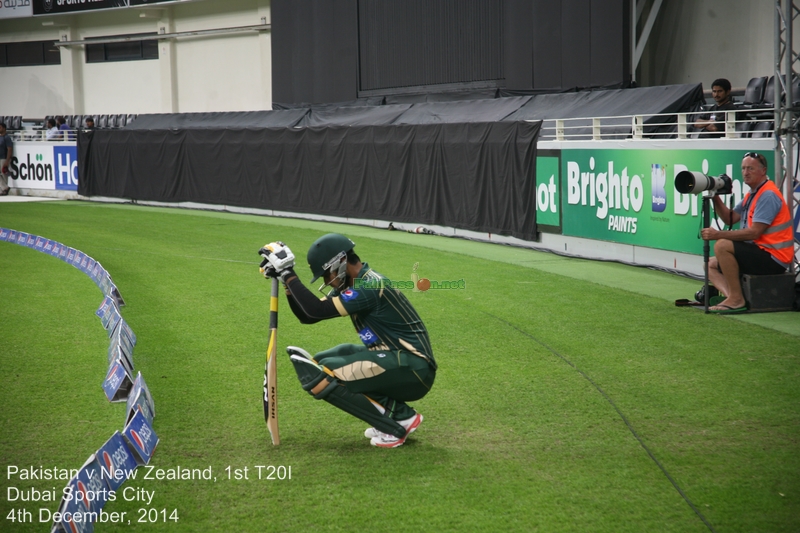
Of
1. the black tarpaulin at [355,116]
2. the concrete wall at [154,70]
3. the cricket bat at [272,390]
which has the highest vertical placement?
the concrete wall at [154,70]

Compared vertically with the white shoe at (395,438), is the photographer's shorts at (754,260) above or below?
above

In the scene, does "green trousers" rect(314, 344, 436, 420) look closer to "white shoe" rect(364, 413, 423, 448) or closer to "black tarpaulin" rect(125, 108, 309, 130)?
"white shoe" rect(364, 413, 423, 448)

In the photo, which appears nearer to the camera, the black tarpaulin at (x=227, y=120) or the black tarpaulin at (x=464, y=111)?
the black tarpaulin at (x=464, y=111)

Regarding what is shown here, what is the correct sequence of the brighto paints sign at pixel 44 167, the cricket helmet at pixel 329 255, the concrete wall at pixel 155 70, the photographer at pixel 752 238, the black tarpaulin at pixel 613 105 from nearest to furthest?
the cricket helmet at pixel 329 255
the photographer at pixel 752 238
the black tarpaulin at pixel 613 105
the brighto paints sign at pixel 44 167
the concrete wall at pixel 155 70

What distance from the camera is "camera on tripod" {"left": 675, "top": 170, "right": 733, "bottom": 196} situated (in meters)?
8.98

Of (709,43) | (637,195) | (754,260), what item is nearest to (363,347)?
(754,260)

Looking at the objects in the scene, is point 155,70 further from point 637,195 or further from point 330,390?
point 330,390

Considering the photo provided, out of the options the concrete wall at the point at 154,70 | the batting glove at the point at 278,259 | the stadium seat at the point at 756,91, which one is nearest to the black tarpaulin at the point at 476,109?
the stadium seat at the point at 756,91

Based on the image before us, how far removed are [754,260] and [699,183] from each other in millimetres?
1147

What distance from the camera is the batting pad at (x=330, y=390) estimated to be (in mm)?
5012

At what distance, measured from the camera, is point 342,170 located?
2042 centimetres

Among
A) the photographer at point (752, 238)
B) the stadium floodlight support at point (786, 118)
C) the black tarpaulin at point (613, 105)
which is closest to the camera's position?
the photographer at point (752, 238)

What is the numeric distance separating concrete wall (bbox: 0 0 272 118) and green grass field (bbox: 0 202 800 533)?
71.2 feet

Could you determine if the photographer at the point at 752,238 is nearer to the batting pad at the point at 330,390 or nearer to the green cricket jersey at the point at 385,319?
the green cricket jersey at the point at 385,319
